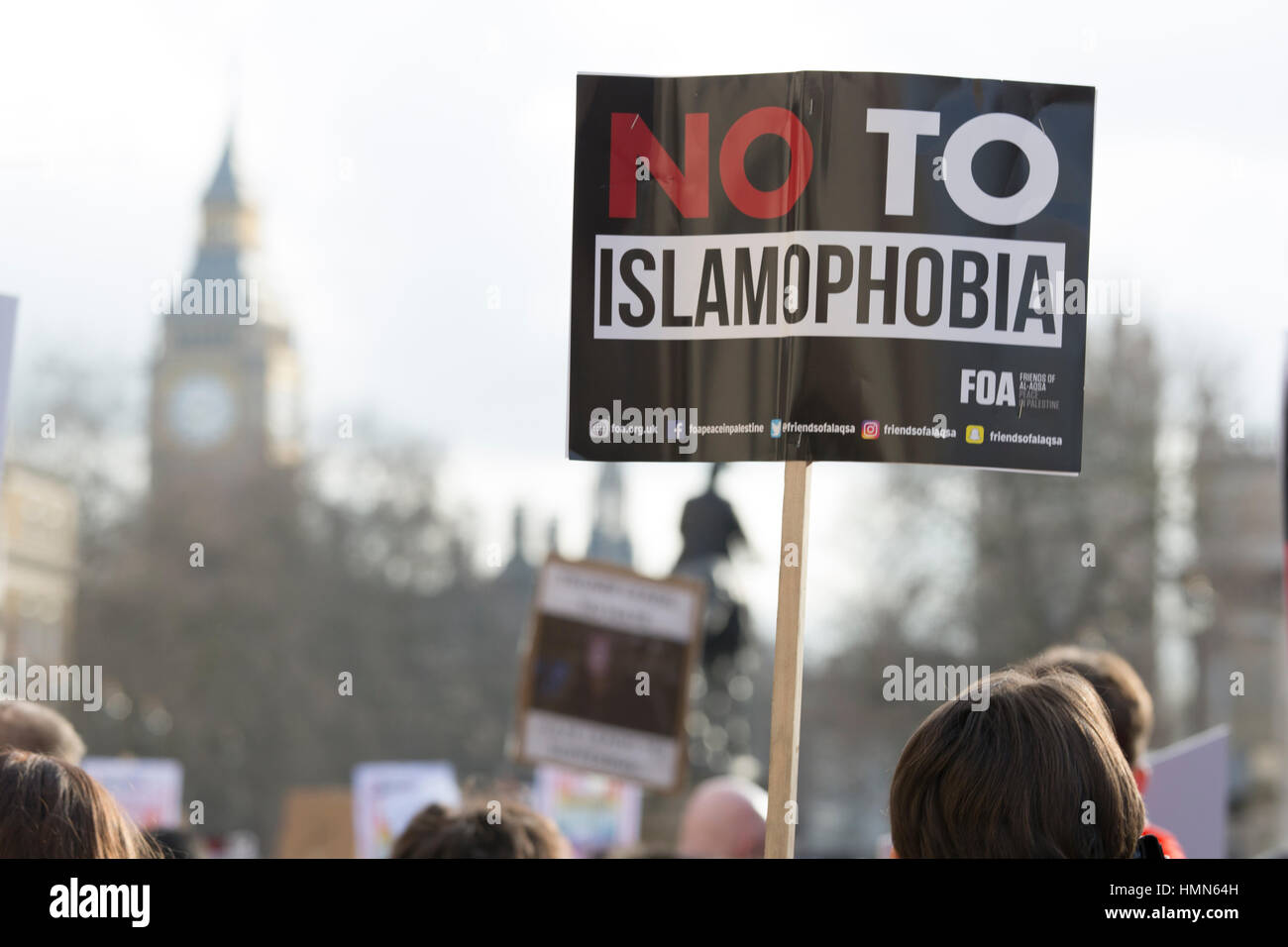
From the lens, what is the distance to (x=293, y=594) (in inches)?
1486

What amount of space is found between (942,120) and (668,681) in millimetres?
4428

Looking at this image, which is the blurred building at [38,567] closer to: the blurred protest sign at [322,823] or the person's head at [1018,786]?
the blurred protest sign at [322,823]

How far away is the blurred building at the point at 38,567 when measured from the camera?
38344 mm

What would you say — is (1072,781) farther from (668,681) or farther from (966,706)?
(668,681)

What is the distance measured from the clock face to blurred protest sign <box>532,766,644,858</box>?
37798 millimetres

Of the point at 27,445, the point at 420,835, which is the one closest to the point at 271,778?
the point at 27,445

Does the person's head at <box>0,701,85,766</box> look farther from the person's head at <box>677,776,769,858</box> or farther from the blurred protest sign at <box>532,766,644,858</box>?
the blurred protest sign at <box>532,766,644,858</box>

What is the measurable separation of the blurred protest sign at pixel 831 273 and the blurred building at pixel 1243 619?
26648mm

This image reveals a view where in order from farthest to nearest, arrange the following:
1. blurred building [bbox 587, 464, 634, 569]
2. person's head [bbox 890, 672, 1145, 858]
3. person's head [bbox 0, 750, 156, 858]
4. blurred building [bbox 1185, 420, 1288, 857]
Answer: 1. blurred building [bbox 587, 464, 634, 569]
2. blurred building [bbox 1185, 420, 1288, 857]
3. person's head [bbox 0, 750, 156, 858]
4. person's head [bbox 890, 672, 1145, 858]

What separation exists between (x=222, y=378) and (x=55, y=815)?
7071cm

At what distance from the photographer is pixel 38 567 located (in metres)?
46.8

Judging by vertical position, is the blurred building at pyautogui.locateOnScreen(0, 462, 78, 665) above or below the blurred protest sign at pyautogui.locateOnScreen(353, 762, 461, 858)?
below

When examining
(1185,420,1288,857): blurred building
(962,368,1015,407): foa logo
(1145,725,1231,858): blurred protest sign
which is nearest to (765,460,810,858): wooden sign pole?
(962,368,1015,407): foa logo

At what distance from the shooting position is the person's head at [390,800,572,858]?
120 inches
